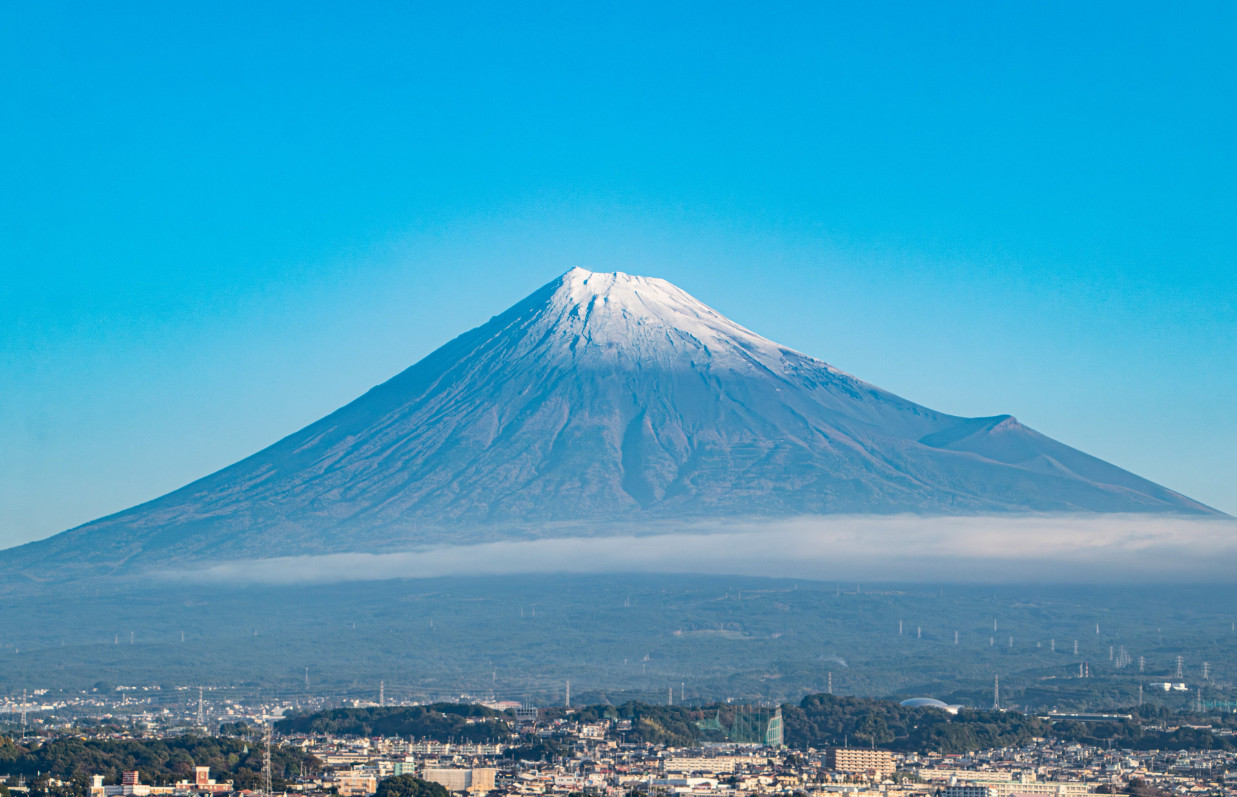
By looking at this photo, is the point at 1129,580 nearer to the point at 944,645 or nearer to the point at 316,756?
the point at 944,645

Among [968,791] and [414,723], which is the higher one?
[414,723]

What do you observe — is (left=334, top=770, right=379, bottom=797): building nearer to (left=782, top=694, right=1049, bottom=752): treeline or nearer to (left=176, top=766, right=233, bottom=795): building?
(left=176, top=766, right=233, bottom=795): building

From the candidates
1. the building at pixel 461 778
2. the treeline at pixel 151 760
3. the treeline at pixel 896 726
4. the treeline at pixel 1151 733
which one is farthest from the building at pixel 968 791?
the treeline at pixel 1151 733

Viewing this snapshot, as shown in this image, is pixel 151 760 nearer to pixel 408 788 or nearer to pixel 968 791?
pixel 408 788

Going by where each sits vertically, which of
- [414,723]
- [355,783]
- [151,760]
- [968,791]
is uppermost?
[414,723]

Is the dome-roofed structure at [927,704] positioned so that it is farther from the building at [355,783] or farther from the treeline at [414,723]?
the building at [355,783]

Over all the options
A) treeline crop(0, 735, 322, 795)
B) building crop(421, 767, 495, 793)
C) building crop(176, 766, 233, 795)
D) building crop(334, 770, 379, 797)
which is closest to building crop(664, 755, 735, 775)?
building crop(421, 767, 495, 793)

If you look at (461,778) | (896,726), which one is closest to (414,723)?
(896,726)
